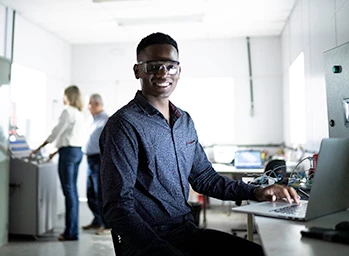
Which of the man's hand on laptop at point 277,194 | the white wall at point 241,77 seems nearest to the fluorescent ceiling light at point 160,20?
the white wall at point 241,77

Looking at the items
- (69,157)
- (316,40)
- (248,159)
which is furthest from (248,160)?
(69,157)

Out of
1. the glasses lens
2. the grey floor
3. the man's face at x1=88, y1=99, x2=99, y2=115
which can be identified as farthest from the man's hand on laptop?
the man's face at x1=88, y1=99, x2=99, y2=115

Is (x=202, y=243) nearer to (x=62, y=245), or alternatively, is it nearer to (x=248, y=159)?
(x=248, y=159)

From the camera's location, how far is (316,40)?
3188 millimetres

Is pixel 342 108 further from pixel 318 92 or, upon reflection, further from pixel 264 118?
pixel 264 118

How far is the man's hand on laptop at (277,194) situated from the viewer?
1.43 meters

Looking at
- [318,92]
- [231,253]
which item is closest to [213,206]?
[318,92]

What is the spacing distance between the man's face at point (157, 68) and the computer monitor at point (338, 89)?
944mm

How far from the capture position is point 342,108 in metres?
1.96

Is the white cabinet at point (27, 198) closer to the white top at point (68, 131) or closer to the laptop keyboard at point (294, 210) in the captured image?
the white top at point (68, 131)

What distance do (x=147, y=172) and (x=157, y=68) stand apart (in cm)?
41

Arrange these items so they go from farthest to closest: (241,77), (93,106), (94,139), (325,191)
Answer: (241,77) < (93,106) < (94,139) < (325,191)

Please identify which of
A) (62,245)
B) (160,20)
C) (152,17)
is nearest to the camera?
(62,245)

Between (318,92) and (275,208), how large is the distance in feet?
6.90
